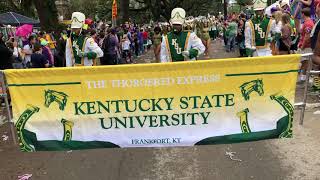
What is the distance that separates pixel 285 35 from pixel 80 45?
4925mm

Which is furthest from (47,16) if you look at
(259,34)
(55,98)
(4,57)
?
(55,98)

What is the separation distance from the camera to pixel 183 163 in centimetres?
612

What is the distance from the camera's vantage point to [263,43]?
9938mm

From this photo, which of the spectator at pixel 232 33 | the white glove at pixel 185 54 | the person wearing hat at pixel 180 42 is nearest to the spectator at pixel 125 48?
the spectator at pixel 232 33

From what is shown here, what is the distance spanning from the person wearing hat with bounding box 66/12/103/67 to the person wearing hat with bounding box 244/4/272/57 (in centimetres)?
333

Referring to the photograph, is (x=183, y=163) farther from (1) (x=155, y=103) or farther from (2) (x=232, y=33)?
(2) (x=232, y=33)

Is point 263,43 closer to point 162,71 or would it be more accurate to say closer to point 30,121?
point 162,71

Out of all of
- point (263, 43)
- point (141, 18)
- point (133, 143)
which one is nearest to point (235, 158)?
point (133, 143)

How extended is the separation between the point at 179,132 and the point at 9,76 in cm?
194

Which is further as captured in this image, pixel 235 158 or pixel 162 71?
pixel 235 158

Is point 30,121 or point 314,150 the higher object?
point 30,121

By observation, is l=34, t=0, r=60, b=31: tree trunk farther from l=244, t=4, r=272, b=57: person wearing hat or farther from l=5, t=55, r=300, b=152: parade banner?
l=5, t=55, r=300, b=152: parade banner

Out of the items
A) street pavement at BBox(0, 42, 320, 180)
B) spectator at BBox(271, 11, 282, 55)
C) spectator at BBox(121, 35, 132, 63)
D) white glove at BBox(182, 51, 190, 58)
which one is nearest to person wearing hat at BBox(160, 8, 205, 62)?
white glove at BBox(182, 51, 190, 58)

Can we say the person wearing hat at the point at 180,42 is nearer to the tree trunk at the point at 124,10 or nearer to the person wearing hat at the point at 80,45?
the person wearing hat at the point at 80,45
